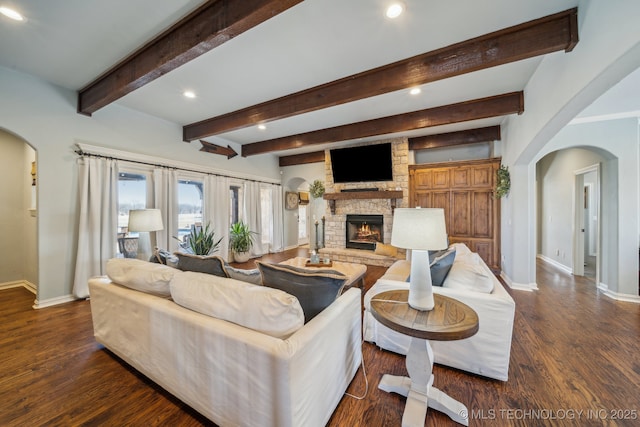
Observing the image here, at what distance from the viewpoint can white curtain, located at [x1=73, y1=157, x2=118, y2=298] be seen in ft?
10.8

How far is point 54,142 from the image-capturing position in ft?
10.3

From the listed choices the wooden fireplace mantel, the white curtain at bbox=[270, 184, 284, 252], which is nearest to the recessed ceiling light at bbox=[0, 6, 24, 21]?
the wooden fireplace mantel

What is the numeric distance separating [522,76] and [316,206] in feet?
19.4

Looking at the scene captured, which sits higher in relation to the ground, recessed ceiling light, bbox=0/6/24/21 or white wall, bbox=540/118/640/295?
recessed ceiling light, bbox=0/6/24/21

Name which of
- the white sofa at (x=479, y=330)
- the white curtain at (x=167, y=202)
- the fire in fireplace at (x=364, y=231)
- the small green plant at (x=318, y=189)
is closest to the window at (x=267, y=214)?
the small green plant at (x=318, y=189)

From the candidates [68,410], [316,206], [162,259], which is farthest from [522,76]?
[316,206]

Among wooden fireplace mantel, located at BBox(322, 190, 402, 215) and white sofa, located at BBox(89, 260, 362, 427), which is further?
Answer: wooden fireplace mantel, located at BBox(322, 190, 402, 215)

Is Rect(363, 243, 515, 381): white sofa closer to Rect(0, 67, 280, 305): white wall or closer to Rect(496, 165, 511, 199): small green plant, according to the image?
Rect(496, 165, 511, 199): small green plant

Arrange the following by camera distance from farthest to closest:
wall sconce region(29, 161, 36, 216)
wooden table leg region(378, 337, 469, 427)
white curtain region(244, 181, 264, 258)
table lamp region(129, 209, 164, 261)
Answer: white curtain region(244, 181, 264, 258)
wall sconce region(29, 161, 36, 216)
table lamp region(129, 209, 164, 261)
wooden table leg region(378, 337, 469, 427)

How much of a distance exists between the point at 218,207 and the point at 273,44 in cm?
383

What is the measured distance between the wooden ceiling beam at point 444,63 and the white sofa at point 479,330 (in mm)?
1925

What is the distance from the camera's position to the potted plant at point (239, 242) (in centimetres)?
571

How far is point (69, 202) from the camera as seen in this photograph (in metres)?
3.27

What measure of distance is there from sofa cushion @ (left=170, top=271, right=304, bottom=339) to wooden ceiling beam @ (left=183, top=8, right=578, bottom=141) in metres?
2.56
